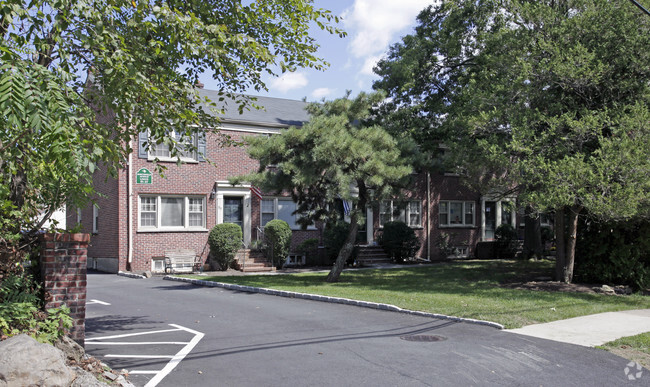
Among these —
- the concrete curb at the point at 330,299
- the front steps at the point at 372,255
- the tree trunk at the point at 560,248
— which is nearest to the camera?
the concrete curb at the point at 330,299

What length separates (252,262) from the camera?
72.3ft

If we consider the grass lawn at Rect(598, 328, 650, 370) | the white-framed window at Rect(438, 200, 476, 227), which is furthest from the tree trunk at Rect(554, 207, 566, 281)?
the white-framed window at Rect(438, 200, 476, 227)

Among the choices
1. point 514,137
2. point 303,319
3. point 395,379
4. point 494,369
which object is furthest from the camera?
point 514,137

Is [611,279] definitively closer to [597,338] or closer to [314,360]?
[597,338]

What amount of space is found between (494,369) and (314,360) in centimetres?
234

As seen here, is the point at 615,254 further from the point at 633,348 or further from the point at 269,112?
the point at 269,112

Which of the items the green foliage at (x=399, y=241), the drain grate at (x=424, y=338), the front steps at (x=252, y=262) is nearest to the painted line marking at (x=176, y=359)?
the drain grate at (x=424, y=338)

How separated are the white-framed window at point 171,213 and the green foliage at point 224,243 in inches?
51.7

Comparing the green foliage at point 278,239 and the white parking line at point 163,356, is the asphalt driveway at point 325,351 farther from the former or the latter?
the green foliage at point 278,239

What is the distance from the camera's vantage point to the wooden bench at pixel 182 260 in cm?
2072

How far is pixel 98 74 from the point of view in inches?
311

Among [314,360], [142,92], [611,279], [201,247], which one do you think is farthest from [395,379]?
[201,247]

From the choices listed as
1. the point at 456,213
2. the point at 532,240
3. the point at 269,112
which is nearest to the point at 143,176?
the point at 269,112

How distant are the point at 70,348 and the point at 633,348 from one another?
7.84 meters
